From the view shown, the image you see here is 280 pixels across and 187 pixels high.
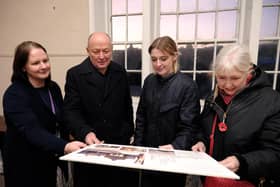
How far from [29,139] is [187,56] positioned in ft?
6.18

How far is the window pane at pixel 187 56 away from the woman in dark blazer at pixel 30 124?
161 cm

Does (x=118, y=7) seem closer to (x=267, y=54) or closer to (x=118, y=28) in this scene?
(x=118, y=28)

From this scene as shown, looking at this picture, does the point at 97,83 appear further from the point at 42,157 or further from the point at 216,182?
the point at 216,182

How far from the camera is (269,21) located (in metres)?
2.08

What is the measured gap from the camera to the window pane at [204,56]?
90.8 inches

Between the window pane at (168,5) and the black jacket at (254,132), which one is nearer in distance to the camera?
the black jacket at (254,132)

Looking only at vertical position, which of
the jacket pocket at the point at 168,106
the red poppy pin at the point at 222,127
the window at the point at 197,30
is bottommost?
the red poppy pin at the point at 222,127

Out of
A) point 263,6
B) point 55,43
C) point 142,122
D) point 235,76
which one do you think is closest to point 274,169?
point 235,76

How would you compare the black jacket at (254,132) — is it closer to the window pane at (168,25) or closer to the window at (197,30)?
the window at (197,30)

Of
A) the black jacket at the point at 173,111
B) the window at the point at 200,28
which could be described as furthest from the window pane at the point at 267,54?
the black jacket at the point at 173,111

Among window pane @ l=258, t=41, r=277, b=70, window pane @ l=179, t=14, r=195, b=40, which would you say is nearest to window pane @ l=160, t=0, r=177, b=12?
window pane @ l=179, t=14, r=195, b=40

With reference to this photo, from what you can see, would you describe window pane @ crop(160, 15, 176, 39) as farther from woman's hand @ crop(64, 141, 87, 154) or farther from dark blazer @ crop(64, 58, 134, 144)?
woman's hand @ crop(64, 141, 87, 154)

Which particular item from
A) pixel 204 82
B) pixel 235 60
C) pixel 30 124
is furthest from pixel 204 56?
pixel 30 124

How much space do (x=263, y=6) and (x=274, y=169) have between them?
1.83 m
